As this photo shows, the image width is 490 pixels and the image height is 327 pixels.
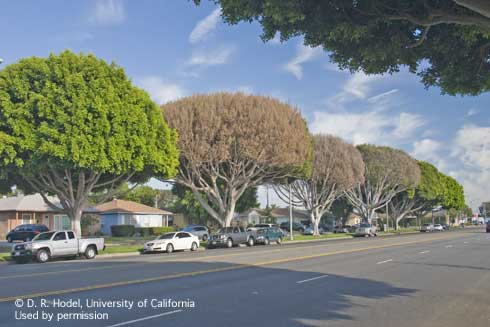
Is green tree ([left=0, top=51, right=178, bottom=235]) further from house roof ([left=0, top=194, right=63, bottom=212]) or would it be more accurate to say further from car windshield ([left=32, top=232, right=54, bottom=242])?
house roof ([left=0, top=194, right=63, bottom=212])

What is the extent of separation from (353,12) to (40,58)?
2503 cm

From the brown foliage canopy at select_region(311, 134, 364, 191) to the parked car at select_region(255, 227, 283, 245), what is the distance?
14372 millimetres

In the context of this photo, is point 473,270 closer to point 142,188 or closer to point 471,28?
point 471,28

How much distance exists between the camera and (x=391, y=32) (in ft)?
34.5

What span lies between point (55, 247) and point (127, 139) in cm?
848

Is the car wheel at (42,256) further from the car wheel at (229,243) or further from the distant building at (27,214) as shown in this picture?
the distant building at (27,214)

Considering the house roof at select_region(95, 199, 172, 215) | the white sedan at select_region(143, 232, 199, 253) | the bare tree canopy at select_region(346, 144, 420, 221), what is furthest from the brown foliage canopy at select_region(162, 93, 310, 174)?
Answer: the bare tree canopy at select_region(346, 144, 420, 221)

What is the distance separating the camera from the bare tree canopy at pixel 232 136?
40.0 metres

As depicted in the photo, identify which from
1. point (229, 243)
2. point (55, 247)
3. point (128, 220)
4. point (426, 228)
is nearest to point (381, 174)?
point (426, 228)

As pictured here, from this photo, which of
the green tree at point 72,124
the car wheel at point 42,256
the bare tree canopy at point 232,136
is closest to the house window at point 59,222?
the bare tree canopy at point 232,136

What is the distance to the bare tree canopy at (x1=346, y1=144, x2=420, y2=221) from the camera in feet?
229

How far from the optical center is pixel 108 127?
30141 millimetres

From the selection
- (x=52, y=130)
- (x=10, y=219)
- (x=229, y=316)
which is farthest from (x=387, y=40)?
(x=10, y=219)

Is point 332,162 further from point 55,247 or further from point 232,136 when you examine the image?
point 55,247
